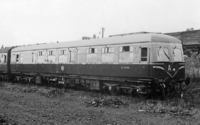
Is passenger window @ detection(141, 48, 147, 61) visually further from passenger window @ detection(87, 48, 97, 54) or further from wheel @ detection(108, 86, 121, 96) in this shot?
passenger window @ detection(87, 48, 97, 54)

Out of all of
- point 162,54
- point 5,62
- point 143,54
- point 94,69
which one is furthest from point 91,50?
point 5,62

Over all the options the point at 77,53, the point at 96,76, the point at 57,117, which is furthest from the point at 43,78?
the point at 57,117

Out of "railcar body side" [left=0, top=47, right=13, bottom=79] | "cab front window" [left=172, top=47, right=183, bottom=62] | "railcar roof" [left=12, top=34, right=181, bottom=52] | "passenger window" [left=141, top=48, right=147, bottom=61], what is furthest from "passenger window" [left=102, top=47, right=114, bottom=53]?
"railcar body side" [left=0, top=47, right=13, bottom=79]

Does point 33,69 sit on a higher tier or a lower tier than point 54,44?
→ lower

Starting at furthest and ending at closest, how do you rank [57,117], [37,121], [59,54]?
[59,54], [57,117], [37,121]

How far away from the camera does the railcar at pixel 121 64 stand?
445 inches

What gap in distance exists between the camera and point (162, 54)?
11492 mm

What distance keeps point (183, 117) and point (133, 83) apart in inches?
184

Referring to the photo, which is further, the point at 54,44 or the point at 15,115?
the point at 54,44

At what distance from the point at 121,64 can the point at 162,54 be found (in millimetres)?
2193

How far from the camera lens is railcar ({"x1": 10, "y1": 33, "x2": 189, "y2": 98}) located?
11312mm

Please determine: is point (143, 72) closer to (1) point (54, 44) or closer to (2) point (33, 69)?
(1) point (54, 44)

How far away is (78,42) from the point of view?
15.5 meters

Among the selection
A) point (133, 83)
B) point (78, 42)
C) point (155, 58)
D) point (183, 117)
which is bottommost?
point (183, 117)
